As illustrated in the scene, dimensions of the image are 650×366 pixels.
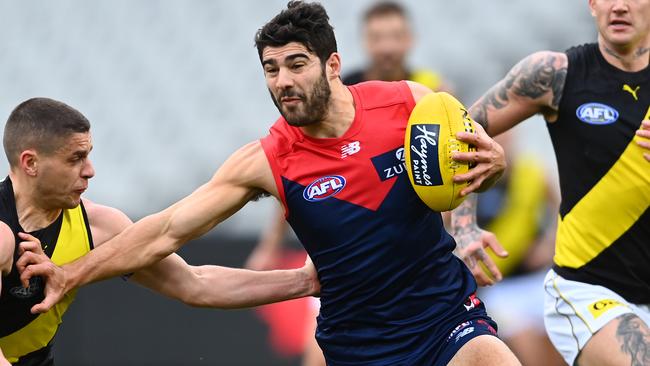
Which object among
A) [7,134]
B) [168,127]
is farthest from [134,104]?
[7,134]

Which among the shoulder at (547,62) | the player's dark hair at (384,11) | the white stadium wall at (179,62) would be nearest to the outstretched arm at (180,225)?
the shoulder at (547,62)

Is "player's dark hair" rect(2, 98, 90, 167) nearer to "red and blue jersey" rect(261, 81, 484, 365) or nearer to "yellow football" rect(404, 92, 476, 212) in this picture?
"red and blue jersey" rect(261, 81, 484, 365)

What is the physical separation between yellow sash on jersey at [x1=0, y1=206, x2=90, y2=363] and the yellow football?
5.22ft

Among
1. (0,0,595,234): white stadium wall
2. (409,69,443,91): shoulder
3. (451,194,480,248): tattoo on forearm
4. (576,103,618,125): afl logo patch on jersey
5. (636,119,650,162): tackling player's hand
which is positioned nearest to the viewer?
(636,119,650,162): tackling player's hand

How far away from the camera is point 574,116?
6516 mm

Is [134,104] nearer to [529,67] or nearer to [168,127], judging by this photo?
[168,127]

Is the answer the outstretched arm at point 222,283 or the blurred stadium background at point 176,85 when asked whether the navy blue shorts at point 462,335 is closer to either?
the outstretched arm at point 222,283

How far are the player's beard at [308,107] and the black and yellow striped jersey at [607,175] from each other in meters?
1.40

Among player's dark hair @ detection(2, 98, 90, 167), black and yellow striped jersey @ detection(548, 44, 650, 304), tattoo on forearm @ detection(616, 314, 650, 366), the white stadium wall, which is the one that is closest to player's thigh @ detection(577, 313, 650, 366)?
tattoo on forearm @ detection(616, 314, 650, 366)

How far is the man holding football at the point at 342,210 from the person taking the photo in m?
5.86

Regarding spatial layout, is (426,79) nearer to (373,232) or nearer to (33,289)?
(373,232)

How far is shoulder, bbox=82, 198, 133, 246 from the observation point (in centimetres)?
612

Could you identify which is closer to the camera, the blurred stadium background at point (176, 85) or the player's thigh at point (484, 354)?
the player's thigh at point (484, 354)

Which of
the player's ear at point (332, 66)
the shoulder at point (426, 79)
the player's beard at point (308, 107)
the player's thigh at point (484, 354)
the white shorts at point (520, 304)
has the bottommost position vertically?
the white shorts at point (520, 304)
